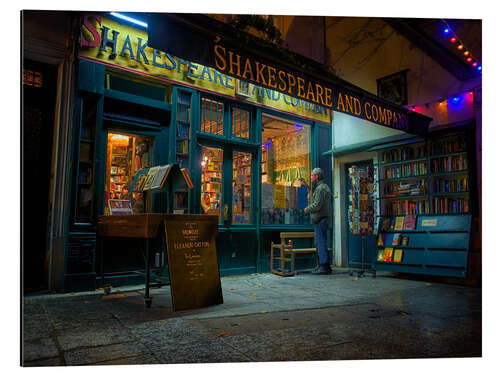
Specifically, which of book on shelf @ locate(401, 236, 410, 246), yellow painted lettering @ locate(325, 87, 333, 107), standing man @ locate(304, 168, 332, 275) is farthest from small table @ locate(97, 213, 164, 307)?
book on shelf @ locate(401, 236, 410, 246)

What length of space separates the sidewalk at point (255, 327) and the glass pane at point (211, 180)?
1674 mm

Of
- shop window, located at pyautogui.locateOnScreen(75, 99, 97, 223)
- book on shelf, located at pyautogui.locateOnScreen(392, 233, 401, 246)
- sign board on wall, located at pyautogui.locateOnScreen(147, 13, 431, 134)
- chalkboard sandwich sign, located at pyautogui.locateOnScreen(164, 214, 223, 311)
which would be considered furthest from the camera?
book on shelf, located at pyautogui.locateOnScreen(392, 233, 401, 246)

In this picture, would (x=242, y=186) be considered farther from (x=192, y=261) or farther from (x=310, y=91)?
(x=192, y=261)

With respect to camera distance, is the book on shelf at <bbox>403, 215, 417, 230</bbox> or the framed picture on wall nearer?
the book on shelf at <bbox>403, 215, 417, 230</bbox>

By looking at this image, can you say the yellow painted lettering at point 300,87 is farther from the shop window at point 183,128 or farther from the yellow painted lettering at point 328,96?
the shop window at point 183,128

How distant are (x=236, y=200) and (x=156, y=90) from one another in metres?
2.18

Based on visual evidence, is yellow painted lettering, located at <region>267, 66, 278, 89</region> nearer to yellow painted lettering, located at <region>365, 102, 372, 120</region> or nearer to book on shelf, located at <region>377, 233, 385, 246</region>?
yellow painted lettering, located at <region>365, 102, 372, 120</region>

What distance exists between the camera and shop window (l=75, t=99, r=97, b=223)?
4.63m

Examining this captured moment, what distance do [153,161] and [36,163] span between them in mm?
1475

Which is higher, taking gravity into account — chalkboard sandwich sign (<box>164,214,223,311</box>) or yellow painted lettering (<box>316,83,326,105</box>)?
yellow painted lettering (<box>316,83,326,105</box>)

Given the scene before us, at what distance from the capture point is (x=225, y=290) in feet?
15.4

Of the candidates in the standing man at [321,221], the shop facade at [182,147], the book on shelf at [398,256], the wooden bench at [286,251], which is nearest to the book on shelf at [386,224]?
the book on shelf at [398,256]

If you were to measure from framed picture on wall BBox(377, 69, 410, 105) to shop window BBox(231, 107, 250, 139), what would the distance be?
2339 mm
